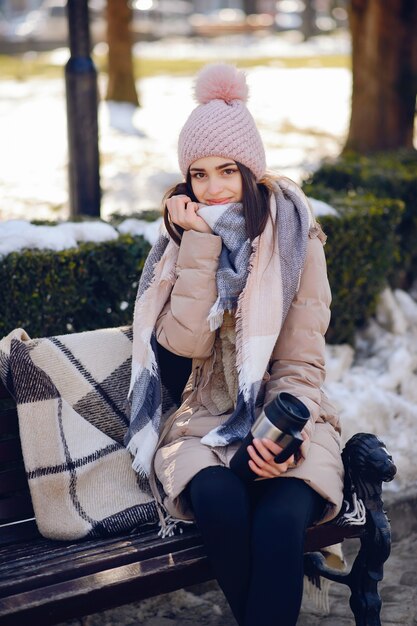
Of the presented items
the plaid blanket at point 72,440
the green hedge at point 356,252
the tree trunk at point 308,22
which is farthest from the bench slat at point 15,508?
the tree trunk at point 308,22

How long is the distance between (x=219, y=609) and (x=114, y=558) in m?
0.99

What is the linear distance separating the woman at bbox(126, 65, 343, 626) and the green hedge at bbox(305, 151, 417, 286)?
8.08 feet

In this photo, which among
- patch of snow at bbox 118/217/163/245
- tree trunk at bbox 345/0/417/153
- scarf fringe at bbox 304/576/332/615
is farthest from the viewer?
tree trunk at bbox 345/0/417/153

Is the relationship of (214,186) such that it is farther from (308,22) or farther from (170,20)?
(170,20)

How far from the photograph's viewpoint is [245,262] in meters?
3.21

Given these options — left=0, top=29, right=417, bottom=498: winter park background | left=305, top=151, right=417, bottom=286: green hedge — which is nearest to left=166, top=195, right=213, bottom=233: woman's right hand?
left=0, top=29, right=417, bottom=498: winter park background

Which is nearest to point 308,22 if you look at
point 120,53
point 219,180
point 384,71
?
point 120,53

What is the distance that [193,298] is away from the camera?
3186mm

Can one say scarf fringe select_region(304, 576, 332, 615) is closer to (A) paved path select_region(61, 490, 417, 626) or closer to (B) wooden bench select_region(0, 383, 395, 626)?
(A) paved path select_region(61, 490, 417, 626)

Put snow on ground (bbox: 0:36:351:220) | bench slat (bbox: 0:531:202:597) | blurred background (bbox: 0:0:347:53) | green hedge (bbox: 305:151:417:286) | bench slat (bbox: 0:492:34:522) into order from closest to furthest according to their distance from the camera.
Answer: bench slat (bbox: 0:531:202:597), bench slat (bbox: 0:492:34:522), green hedge (bbox: 305:151:417:286), snow on ground (bbox: 0:36:351:220), blurred background (bbox: 0:0:347:53)

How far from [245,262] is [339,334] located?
233cm

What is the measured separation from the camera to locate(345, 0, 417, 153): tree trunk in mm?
8773

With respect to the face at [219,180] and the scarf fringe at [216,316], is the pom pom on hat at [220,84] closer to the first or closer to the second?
the face at [219,180]

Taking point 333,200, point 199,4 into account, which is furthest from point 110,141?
point 199,4
